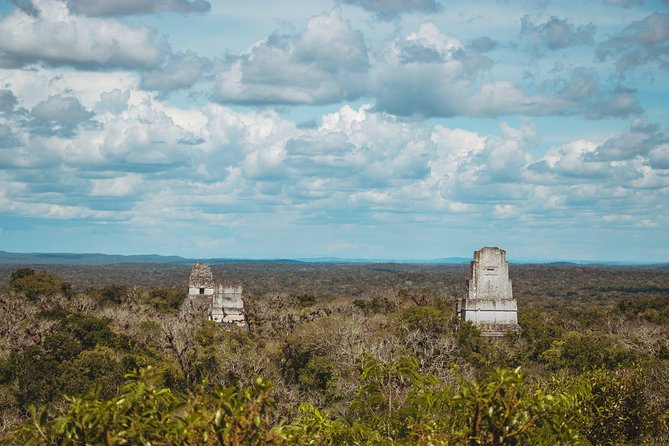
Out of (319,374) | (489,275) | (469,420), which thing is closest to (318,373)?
(319,374)

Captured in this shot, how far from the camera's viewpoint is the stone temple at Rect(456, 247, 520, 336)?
34.8 metres

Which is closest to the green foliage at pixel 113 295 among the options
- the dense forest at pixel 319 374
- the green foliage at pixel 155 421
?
the dense forest at pixel 319 374

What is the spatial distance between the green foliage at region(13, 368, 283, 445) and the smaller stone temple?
3429cm

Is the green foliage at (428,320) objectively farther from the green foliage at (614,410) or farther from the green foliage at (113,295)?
the green foliage at (113,295)

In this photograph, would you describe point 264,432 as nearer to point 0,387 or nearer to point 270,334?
point 0,387

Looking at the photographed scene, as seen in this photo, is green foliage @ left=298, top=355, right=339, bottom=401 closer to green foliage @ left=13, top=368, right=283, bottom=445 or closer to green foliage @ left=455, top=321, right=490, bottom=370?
green foliage @ left=455, top=321, right=490, bottom=370

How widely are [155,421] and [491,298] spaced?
30481 mm

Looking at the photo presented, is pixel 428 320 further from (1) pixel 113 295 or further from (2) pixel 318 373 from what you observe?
(1) pixel 113 295

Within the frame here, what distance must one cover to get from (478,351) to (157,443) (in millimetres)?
28030

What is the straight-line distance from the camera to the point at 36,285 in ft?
168

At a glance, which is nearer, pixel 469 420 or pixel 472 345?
pixel 469 420

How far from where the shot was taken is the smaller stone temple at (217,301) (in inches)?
1597

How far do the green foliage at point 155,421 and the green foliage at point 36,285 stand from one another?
4662 cm

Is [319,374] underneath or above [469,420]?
underneath
